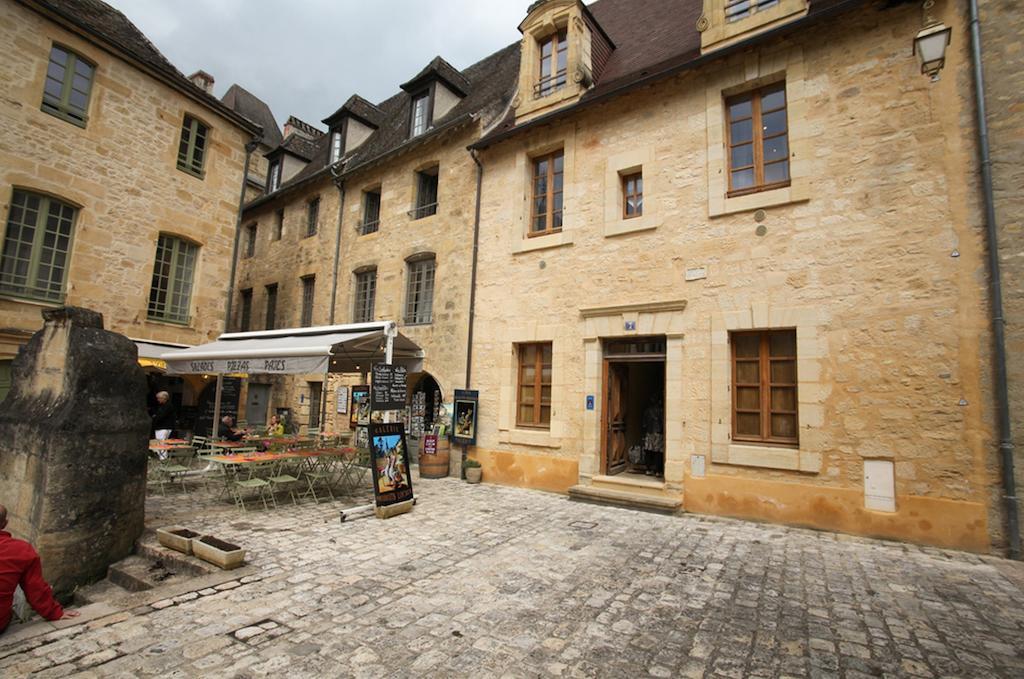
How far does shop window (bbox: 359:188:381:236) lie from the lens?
1254 cm

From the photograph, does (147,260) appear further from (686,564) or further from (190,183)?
(686,564)

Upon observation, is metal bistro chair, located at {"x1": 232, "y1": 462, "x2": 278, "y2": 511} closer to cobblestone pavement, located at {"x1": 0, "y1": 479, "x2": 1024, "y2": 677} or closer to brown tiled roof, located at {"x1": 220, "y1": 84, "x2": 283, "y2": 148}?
cobblestone pavement, located at {"x1": 0, "y1": 479, "x2": 1024, "y2": 677}

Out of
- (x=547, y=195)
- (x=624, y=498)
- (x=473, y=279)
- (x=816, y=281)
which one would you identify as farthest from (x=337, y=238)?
(x=816, y=281)

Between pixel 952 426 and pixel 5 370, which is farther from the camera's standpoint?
pixel 5 370

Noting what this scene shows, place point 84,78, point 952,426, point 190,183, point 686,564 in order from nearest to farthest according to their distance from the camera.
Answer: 1. point 686,564
2. point 952,426
3. point 84,78
4. point 190,183

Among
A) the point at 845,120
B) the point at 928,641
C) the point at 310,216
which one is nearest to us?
the point at 928,641

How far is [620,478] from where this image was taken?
24.4 ft

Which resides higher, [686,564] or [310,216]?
[310,216]

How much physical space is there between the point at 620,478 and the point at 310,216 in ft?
37.8

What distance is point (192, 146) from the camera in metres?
11.6

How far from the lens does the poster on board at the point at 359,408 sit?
11.2 m

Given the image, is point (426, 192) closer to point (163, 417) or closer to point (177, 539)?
point (163, 417)

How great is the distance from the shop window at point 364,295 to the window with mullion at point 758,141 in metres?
8.23

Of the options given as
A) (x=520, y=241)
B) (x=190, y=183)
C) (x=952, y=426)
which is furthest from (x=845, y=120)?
(x=190, y=183)
